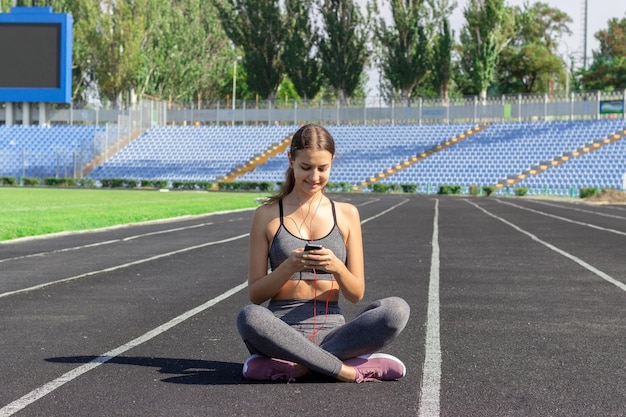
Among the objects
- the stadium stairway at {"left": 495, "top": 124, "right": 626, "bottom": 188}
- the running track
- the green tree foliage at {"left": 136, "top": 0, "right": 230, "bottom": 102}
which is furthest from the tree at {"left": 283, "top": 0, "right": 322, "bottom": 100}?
the running track

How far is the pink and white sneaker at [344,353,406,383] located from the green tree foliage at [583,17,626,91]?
294 feet

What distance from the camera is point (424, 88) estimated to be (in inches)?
4065

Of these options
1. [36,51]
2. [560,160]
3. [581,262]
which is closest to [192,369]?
[581,262]

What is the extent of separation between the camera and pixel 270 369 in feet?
19.6

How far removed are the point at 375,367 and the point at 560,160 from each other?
5597 cm

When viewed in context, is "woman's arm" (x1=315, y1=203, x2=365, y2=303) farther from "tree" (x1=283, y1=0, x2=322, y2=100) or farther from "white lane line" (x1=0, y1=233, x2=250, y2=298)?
"tree" (x1=283, y1=0, x2=322, y2=100)

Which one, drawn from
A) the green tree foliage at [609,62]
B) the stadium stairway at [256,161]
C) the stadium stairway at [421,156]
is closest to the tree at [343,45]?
the stadium stairway at [256,161]

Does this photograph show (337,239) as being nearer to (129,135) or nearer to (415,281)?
(415,281)

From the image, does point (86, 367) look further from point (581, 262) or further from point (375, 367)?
point (581, 262)

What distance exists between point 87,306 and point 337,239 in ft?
15.2

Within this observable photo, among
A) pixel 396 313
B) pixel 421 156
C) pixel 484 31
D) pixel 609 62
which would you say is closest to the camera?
pixel 396 313

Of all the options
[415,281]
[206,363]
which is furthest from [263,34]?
[206,363]

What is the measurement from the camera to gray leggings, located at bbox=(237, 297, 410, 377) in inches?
228

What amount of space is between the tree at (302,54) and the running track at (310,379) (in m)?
63.4
